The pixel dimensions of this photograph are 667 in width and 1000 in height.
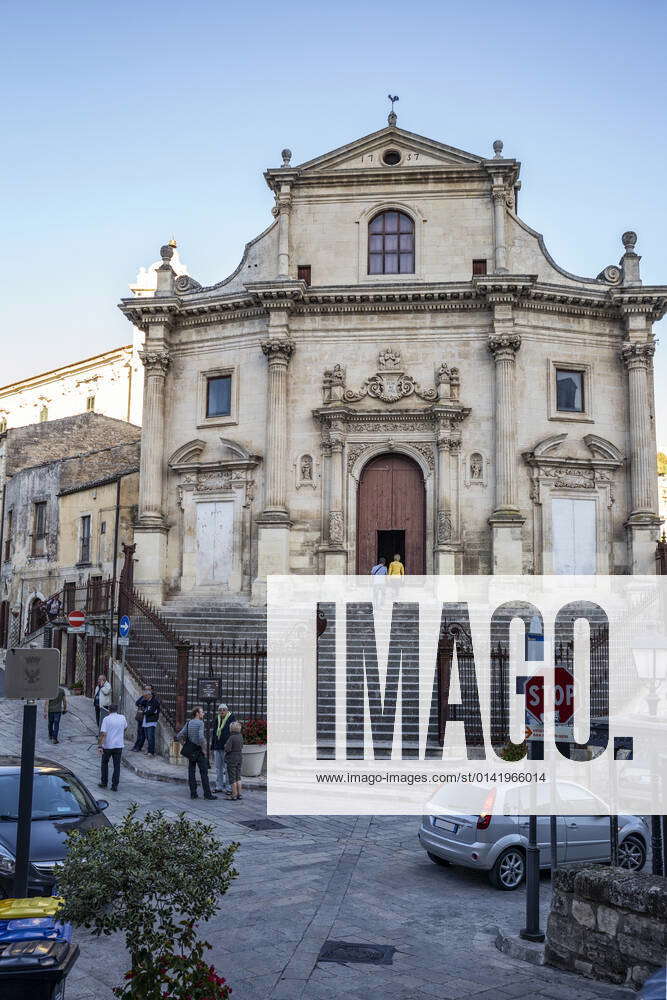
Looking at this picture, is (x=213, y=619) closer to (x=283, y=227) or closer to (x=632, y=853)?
(x=283, y=227)

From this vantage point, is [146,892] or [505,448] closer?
[146,892]

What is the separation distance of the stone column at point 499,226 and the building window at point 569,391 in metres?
3.51

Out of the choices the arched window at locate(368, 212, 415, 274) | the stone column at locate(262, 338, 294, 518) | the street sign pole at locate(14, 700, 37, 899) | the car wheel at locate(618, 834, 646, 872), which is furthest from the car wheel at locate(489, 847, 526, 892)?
the arched window at locate(368, 212, 415, 274)

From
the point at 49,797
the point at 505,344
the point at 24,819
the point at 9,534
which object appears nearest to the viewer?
the point at 24,819

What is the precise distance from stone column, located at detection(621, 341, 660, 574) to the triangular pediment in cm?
728

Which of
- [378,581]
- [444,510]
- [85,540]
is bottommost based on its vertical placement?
[378,581]

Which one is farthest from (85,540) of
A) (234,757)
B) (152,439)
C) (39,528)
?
(234,757)

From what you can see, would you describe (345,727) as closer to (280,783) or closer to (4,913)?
(280,783)

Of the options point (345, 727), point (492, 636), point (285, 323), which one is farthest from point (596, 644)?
point (285, 323)

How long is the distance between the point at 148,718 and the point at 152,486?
10461 millimetres

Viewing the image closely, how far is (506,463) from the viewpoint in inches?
999

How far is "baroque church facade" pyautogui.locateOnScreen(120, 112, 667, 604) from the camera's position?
2584 cm

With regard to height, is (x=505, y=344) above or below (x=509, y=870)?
above

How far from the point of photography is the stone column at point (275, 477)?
25.6m
